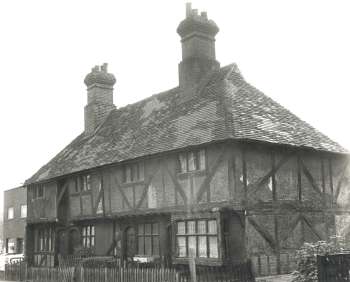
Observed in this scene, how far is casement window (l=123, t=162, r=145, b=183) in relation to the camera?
19391 millimetres

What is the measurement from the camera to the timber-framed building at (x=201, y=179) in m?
16.0

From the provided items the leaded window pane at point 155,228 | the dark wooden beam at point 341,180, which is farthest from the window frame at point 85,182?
the dark wooden beam at point 341,180

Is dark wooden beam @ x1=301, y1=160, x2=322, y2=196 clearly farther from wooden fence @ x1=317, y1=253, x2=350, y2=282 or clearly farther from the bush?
wooden fence @ x1=317, y1=253, x2=350, y2=282

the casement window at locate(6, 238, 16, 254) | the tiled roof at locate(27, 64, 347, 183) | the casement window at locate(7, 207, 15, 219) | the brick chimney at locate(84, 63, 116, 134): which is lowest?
the casement window at locate(6, 238, 16, 254)

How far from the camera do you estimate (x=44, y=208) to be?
2528cm

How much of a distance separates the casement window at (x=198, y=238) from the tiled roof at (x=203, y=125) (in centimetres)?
271

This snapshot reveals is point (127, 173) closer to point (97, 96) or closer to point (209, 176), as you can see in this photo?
point (209, 176)

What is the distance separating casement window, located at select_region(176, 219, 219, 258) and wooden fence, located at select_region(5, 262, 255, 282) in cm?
70

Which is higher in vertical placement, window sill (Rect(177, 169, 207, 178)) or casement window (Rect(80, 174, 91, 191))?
casement window (Rect(80, 174, 91, 191))

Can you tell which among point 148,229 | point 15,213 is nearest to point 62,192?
point 148,229

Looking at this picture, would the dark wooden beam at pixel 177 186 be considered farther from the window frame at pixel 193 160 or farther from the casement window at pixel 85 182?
the casement window at pixel 85 182

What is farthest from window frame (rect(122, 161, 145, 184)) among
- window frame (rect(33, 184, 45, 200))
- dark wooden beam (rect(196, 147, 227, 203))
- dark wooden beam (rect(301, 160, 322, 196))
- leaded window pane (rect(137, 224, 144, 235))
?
window frame (rect(33, 184, 45, 200))

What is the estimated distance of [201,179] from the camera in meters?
16.7

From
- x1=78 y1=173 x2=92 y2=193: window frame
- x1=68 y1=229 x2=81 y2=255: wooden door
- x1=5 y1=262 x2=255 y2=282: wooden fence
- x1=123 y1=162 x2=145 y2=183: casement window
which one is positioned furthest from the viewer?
x1=68 y1=229 x2=81 y2=255: wooden door
